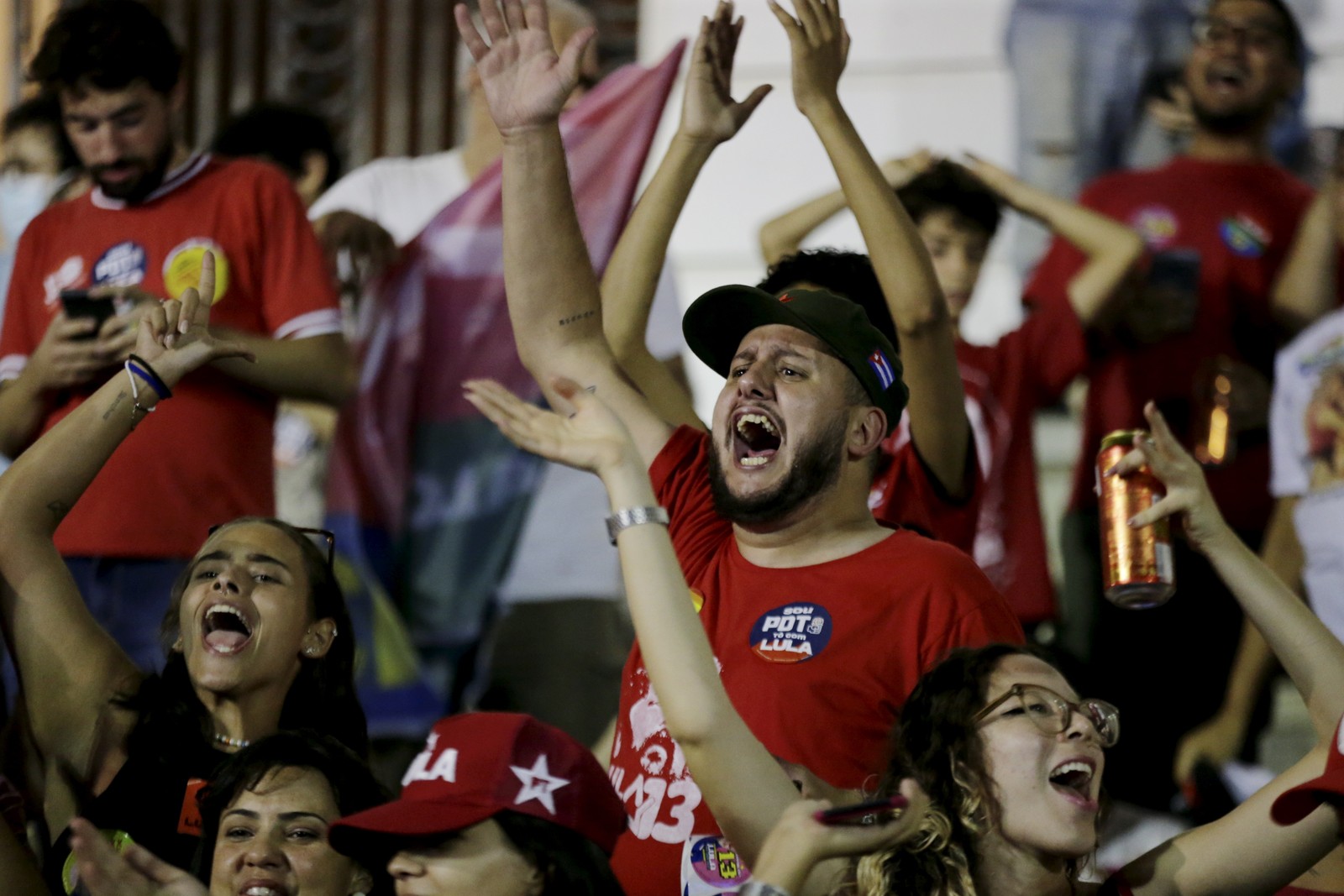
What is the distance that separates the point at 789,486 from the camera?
335 centimetres

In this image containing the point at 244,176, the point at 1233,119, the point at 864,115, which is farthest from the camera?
the point at 864,115

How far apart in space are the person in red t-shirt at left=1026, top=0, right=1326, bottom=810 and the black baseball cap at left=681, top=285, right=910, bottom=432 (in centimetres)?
190

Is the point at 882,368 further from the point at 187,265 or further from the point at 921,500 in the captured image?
the point at 187,265

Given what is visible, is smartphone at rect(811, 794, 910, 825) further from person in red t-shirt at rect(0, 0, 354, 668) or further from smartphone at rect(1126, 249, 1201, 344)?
smartphone at rect(1126, 249, 1201, 344)

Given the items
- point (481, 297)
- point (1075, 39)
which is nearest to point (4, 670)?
point (481, 297)

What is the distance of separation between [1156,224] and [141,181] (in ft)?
9.13

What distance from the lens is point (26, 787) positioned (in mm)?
3861

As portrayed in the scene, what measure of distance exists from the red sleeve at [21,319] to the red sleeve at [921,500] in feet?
6.70

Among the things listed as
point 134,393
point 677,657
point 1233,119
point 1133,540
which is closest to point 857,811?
point 677,657

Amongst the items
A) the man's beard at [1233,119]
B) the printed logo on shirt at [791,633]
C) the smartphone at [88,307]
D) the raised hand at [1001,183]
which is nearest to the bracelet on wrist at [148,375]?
the smartphone at [88,307]

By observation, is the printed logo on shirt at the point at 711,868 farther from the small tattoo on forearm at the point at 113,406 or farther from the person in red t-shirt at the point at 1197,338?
the person in red t-shirt at the point at 1197,338

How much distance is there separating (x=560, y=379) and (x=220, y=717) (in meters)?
1.15

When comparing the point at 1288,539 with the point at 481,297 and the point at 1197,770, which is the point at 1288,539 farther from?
the point at 481,297

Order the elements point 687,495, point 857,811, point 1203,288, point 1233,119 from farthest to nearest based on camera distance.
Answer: point 1233,119 → point 1203,288 → point 687,495 → point 857,811
